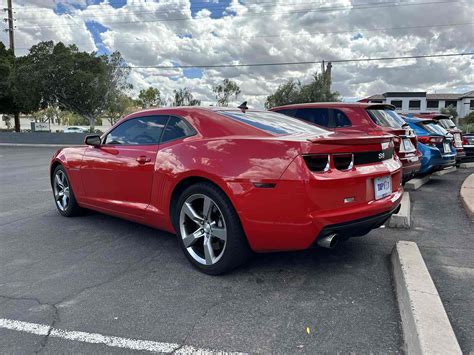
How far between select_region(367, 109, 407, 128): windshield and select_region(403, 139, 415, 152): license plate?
11.4 inches

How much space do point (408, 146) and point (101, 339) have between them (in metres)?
5.56

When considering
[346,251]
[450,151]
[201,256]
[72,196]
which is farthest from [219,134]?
[450,151]

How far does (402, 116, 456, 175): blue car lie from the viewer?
7766 millimetres

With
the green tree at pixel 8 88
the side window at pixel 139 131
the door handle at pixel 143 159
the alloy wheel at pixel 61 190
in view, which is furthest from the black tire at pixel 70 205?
the green tree at pixel 8 88

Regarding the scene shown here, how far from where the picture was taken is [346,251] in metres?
4.04

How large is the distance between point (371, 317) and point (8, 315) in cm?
269

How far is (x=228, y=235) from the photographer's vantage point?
319cm

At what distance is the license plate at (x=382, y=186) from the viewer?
3275mm

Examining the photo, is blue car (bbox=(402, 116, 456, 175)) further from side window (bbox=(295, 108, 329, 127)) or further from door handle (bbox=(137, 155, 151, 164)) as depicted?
door handle (bbox=(137, 155, 151, 164))

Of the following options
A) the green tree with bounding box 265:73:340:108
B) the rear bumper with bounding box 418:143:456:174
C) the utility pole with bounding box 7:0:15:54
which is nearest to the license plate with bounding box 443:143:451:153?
the rear bumper with bounding box 418:143:456:174

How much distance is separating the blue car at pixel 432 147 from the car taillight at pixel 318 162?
5693 mm

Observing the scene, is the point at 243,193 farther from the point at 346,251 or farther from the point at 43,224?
the point at 43,224

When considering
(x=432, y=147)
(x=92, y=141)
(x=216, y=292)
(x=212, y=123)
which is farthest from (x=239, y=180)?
(x=432, y=147)

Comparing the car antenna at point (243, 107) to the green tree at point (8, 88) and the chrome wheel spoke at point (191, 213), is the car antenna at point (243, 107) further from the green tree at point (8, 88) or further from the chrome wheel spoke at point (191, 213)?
the green tree at point (8, 88)
